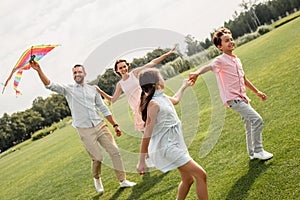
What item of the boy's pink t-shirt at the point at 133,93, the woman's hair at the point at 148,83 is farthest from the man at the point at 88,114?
the woman's hair at the point at 148,83

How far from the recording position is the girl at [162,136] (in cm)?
393

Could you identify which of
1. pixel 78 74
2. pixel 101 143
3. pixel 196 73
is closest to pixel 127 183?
pixel 101 143

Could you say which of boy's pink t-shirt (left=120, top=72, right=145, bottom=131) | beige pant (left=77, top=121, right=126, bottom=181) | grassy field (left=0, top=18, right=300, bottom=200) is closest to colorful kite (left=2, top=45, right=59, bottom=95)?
boy's pink t-shirt (left=120, top=72, right=145, bottom=131)

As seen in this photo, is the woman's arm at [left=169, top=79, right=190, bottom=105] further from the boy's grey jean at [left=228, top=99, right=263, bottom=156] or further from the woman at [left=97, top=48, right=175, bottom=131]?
the boy's grey jean at [left=228, top=99, right=263, bottom=156]

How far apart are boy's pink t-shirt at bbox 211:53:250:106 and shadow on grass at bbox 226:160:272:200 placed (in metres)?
0.91

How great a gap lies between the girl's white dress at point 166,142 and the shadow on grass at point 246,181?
1065 mm

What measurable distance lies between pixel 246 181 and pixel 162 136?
1.59 m

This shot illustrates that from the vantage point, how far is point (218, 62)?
17.4 feet

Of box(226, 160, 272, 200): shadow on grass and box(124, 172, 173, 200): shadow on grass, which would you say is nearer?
box(226, 160, 272, 200): shadow on grass

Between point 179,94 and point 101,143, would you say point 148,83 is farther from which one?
point 101,143

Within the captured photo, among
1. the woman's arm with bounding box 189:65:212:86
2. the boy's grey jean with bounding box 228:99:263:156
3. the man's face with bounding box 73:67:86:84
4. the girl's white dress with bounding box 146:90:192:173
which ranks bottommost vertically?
the boy's grey jean with bounding box 228:99:263:156

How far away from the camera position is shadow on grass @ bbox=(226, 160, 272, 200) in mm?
4633

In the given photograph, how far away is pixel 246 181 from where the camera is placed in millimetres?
4895

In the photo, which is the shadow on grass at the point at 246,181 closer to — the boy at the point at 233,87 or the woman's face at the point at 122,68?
the boy at the point at 233,87
